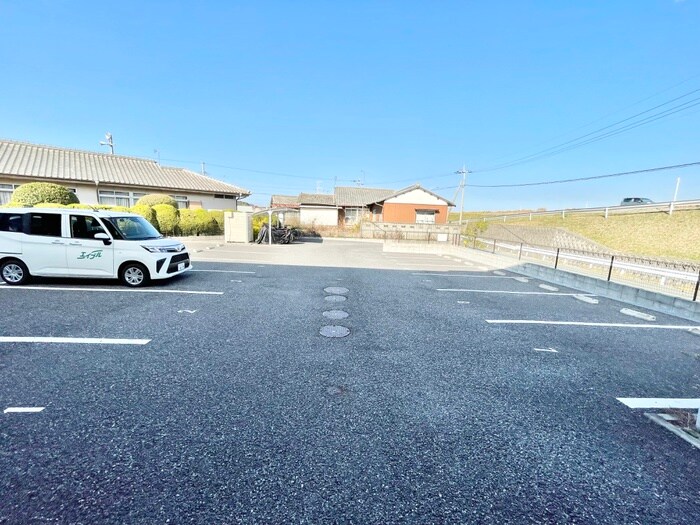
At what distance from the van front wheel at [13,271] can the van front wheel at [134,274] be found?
171cm

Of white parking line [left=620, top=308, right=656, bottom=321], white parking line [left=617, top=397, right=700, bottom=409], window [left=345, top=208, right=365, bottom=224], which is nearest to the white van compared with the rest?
white parking line [left=617, top=397, right=700, bottom=409]

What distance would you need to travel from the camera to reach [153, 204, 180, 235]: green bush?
51.1 ft

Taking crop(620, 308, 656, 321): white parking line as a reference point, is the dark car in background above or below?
above

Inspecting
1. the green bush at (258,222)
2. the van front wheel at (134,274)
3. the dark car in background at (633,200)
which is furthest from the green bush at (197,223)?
the dark car in background at (633,200)

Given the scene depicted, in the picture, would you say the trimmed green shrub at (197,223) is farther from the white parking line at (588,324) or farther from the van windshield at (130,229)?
the white parking line at (588,324)

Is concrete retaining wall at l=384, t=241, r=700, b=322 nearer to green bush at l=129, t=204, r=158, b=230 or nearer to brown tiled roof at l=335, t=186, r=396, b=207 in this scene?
green bush at l=129, t=204, r=158, b=230

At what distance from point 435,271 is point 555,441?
27.6 feet

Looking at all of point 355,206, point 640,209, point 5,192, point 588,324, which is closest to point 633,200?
point 640,209

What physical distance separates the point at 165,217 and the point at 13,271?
1052cm

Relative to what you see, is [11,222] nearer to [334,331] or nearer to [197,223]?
[334,331]

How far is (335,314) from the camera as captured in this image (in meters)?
5.20

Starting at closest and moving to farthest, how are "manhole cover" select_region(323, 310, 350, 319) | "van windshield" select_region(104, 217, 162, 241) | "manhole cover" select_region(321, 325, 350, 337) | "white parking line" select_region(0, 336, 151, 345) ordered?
"white parking line" select_region(0, 336, 151, 345)
"manhole cover" select_region(321, 325, 350, 337)
"manhole cover" select_region(323, 310, 350, 319)
"van windshield" select_region(104, 217, 162, 241)

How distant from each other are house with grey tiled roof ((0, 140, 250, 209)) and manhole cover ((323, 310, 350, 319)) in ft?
60.2

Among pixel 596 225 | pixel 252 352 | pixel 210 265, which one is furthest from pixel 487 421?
pixel 596 225
